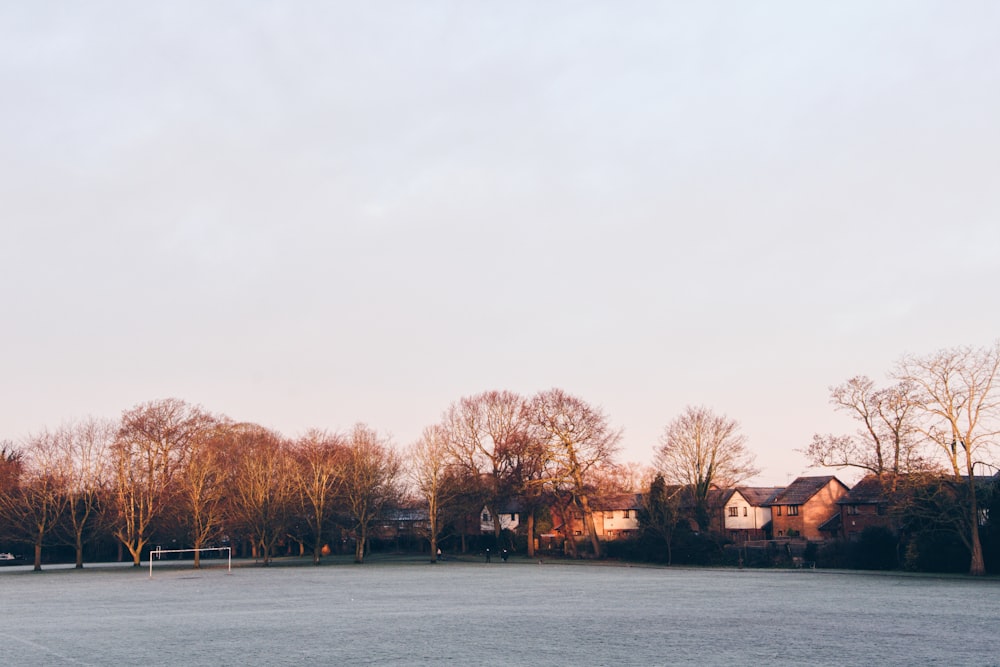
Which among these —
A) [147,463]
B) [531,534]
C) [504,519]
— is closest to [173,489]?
[147,463]

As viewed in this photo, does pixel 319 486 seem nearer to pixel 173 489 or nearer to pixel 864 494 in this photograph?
pixel 173 489

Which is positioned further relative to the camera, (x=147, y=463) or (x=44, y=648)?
(x=147, y=463)

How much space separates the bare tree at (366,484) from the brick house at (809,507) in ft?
146

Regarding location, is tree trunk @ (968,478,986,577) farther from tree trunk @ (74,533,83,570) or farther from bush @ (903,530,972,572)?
tree trunk @ (74,533,83,570)

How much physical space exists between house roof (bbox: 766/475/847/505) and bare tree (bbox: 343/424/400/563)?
44.6 meters

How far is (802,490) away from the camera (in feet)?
345

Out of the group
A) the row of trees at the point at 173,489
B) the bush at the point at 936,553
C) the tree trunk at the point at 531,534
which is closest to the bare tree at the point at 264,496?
the row of trees at the point at 173,489

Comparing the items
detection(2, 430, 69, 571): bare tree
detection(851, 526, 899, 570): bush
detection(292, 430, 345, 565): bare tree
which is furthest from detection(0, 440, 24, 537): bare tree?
detection(851, 526, 899, 570): bush

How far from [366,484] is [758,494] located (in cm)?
5564

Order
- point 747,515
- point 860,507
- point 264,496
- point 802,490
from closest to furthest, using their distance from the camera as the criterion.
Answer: point 264,496 → point 860,507 → point 802,490 → point 747,515

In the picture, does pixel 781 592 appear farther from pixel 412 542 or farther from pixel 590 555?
pixel 412 542

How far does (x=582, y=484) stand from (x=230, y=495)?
35.5 metres

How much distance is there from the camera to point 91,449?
93.4 metres

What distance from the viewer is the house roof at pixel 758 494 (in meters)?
115
